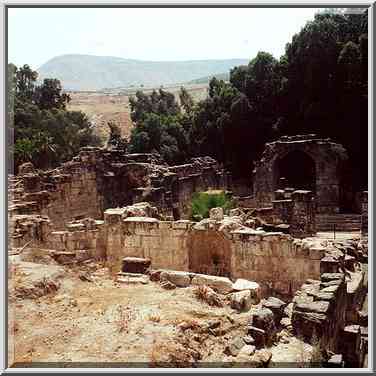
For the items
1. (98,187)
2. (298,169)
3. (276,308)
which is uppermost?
(298,169)

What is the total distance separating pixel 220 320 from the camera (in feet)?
28.1

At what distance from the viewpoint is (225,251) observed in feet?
41.2

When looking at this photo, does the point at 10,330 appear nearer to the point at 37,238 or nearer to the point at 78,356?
the point at 78,356

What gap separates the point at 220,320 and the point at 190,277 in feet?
7.82

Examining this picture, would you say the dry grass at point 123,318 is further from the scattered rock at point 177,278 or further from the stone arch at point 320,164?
the stone arch at point 320,164

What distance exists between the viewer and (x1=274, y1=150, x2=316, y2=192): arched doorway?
34.5 m

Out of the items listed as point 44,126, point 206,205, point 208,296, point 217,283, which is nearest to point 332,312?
point 208,296

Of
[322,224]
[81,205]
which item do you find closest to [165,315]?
[81,205]

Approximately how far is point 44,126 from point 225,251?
2808cm

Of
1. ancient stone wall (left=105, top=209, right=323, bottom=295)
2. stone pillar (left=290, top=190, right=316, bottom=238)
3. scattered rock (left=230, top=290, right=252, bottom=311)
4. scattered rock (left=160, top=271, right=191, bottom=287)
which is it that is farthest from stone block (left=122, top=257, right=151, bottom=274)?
stone pillar (left=290, top=190, right=316, bottom=238)

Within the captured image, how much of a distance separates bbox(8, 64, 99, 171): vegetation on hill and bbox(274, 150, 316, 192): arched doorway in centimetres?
1558

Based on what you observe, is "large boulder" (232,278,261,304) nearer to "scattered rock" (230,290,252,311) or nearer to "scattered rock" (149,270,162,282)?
"scattered rock" (230,290,252,311)

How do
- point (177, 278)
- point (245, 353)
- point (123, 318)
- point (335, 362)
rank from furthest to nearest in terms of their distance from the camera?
point (177, 278) → point (123, 318) → point (245, 353) → point (335, 362)

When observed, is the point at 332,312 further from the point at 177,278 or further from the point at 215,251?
the point at 215,251
